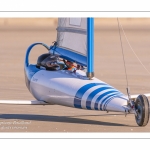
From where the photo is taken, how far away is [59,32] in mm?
13562

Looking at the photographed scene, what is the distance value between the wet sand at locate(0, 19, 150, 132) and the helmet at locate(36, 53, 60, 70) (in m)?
0.75

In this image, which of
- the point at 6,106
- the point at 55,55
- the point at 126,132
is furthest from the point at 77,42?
the point at 126,132

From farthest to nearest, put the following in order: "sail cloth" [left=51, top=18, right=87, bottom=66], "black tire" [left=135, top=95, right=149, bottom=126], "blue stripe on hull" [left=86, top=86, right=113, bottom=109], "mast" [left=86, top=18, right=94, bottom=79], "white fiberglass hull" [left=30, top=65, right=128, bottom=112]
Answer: "sail cloth" [left=51, top=18, right=87, bottom=66] < "mast" [left=86, top=18, right=94, bottom=79] < "blue stripe on hull" [left=86, top=86, right=113, bottom=109] < "white fiberglass hull" [left=30, top=65, right=128, bottom=112] < "black tire" [left=135, top=95, right=149, bottom=126]

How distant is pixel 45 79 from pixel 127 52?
498 inches

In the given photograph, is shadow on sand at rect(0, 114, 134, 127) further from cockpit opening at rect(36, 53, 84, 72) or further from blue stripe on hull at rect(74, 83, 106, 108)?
cockpit opening at rect(36, 53, 84, 72)

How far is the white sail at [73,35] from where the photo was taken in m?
12.1

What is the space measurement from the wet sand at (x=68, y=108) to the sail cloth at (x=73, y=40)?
0.91 metres

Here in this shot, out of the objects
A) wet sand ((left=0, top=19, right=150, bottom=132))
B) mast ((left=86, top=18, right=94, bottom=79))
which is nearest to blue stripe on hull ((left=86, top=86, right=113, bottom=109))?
wet sand ((left=0, top=19, right=150, bottom=132))

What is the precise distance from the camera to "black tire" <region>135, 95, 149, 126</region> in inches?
382

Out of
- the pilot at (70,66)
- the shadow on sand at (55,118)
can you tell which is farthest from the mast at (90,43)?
the shadow on sand at (55,118)

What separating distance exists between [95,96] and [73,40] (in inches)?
100.0

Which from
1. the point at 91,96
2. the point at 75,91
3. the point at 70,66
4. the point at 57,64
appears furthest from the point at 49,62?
the point at 91,96

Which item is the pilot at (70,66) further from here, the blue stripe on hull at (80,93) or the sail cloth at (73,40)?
the blue stripe on hull at (80,93)

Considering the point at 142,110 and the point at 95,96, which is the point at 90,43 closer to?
the point at 95,96
